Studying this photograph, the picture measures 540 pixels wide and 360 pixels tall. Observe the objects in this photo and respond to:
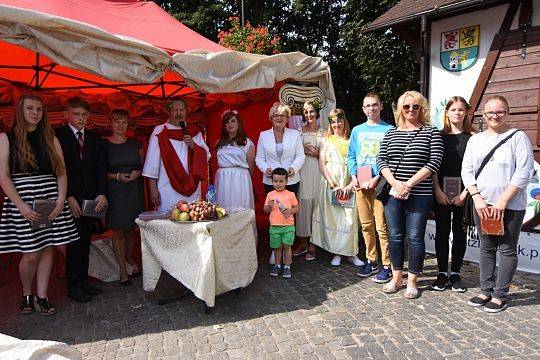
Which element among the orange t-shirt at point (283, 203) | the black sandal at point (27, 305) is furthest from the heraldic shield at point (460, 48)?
the black sandal at point (27, 305)

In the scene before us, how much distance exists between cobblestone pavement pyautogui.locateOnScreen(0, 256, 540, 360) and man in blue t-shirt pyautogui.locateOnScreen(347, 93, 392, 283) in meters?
0.32

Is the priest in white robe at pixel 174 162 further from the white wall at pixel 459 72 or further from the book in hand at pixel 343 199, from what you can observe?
the white wall at pixel 459 72

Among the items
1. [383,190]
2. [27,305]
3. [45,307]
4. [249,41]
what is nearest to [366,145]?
[383,190]

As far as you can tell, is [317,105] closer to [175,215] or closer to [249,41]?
[175,215]

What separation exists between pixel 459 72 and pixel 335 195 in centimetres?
310

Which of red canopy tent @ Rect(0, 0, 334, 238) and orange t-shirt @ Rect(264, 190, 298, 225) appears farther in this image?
orange t-shirt @ Rect(264, 190, 298, 225)

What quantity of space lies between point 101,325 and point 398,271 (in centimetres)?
259

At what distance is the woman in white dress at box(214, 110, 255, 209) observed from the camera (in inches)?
176

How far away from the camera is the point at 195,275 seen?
3346 millimetres

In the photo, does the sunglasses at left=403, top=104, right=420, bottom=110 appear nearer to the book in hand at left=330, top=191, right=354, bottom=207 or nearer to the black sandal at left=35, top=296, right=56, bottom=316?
the book in hand at left=330, top=191, right=354, bottom=207

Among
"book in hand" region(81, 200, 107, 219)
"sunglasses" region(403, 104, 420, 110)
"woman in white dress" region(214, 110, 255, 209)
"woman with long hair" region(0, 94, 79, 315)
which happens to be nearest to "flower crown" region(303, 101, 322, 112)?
"woman in white dress" region(214, 110, 255, 209)

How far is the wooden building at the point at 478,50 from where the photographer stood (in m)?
5.17

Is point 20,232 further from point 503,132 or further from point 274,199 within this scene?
point 503,132

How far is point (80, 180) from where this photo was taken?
3760 mm
